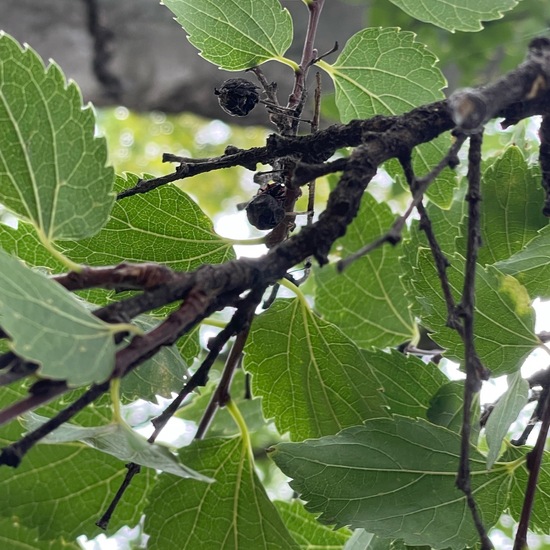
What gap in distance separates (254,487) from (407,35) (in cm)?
38

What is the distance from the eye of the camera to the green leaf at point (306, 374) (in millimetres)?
600

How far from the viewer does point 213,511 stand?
0.59 meters

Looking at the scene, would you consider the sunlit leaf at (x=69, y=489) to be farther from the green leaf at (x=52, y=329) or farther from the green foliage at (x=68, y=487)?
the green leaf at (x=52, y=329)

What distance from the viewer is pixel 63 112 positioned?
416mm

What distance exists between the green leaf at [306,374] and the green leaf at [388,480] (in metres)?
0.06

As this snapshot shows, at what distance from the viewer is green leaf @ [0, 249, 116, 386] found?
30 cm

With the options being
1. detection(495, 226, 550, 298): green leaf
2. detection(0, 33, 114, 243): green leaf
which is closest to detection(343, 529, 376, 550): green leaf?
detection(495, 226, 550, 298): green leaf

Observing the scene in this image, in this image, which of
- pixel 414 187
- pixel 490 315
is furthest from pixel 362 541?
pixel 414 187

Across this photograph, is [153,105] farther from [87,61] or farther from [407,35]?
[407,35]

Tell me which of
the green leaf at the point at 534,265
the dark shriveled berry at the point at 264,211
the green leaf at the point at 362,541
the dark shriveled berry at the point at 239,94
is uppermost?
the dark shriveled berry at the point at 239,94

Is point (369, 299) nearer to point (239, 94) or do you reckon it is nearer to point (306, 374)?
point (306, 374)

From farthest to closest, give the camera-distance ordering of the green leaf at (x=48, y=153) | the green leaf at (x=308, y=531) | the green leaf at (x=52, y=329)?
the green leaf at (x=308, y=531)
the green leaf at (x=48, y=153)
the green leaf at (x=52, y=329)

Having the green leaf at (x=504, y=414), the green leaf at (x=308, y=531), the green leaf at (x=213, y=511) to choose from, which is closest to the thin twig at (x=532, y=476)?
the green leaf at (x=504, y=414)

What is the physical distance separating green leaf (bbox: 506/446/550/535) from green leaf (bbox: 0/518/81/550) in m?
0.38
